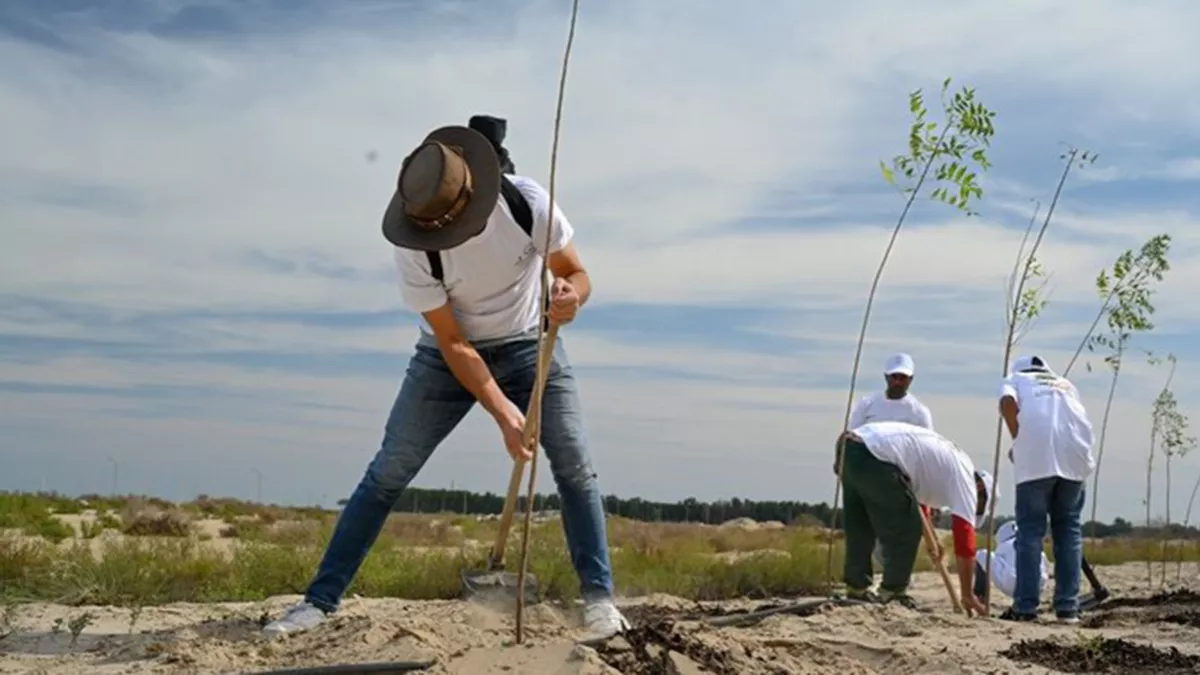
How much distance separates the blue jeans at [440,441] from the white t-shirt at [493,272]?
11 centimetres

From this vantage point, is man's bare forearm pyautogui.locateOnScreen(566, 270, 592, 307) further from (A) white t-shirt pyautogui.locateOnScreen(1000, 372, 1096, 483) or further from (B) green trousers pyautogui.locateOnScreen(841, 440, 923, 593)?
(A) white t-shirt pyautogui.locateOnScreen(1000, 372, 1096, 483)

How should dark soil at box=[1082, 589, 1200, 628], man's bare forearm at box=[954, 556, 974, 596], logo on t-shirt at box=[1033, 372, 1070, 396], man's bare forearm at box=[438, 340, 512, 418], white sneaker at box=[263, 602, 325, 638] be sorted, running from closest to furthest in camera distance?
man's bare forearm at box=[438, 340, 512, 418] < white sneaker at box=[263, 602, 325, 638] < dark soil at box=[1082, 589, 1200, 628] < man's bare forearm at box=[954, 556, 974, 596] < logo on t-shirt at box=[1033, 372, 1070, 396]

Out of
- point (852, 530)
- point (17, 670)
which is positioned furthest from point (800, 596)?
point (17, 670)

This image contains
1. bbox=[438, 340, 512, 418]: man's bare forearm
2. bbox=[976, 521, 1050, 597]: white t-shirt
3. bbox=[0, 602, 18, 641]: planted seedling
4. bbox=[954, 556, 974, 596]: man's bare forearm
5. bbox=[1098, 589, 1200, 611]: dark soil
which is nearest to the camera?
bbox=[438, 340, 512, 418]: man's bare forearm

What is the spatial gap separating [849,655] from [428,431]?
180 cm

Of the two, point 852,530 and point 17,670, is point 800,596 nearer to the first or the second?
point 852,530

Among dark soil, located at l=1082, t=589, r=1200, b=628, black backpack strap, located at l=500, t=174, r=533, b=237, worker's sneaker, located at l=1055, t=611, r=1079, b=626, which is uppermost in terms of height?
black backpack strap, located at l=500, t=174, r=533, b=237

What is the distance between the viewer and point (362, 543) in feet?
18.1

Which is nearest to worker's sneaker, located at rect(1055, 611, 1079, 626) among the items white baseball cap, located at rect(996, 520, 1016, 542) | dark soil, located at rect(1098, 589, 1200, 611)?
dark soil, located at rect(1098, 589, 1200, 611)

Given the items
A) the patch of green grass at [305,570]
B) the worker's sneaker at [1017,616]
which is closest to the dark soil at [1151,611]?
the worker's sneaker at [1017,616]

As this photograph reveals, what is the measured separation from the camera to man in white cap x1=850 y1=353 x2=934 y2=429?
9.43 meters

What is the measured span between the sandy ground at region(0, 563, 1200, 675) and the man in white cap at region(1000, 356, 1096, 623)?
89 centimetres

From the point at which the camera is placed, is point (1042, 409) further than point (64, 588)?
Yes

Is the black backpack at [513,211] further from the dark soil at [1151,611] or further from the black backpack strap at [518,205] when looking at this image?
the dark soil at [1151,611]
